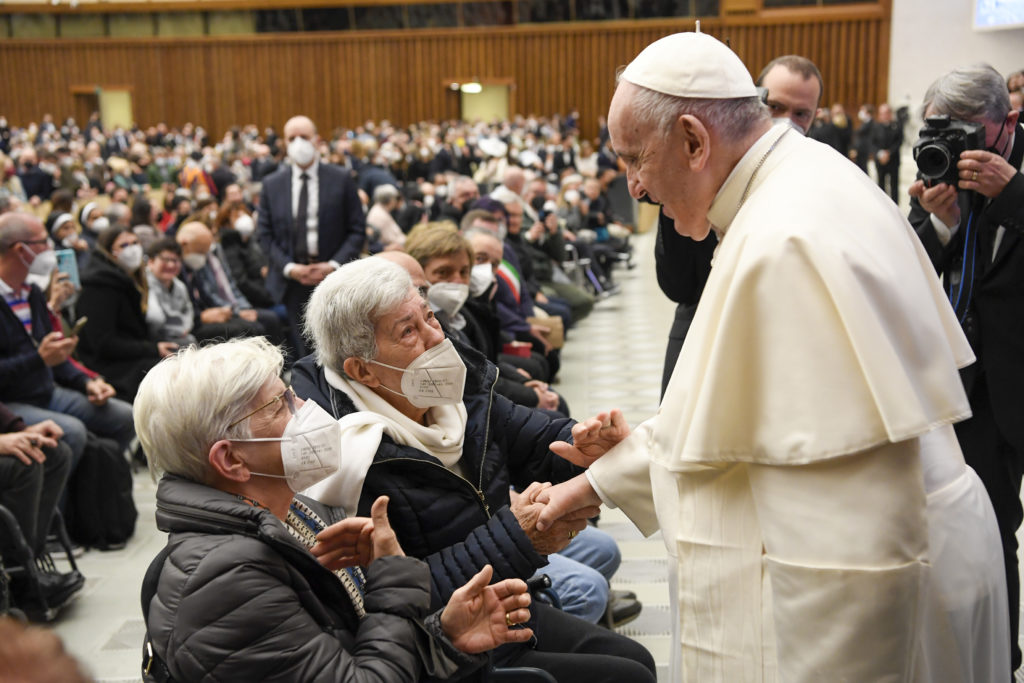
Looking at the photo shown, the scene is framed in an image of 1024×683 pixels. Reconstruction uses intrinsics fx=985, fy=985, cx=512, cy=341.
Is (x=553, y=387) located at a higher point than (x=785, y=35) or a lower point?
lower

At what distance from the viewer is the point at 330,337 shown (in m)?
2.55

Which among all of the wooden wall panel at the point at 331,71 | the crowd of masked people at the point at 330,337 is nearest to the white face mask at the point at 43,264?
the crowd of masked people at the point at 330,337

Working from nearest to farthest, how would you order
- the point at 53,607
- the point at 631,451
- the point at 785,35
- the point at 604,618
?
the point at 631,451, the point at 604,618, the point at 53,607, the point at 785,35

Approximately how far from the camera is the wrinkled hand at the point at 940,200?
9.37 feet

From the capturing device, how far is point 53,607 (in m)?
4.05

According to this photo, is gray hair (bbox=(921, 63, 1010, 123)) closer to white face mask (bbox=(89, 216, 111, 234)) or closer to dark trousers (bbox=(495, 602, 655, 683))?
dark trousers (bbox=(495, 602, 655, 683))

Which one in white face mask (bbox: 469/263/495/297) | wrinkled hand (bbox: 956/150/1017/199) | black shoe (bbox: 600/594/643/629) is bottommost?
black shoe (bbox: 600/594/643/629)

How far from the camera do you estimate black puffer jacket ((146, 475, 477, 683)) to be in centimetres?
169

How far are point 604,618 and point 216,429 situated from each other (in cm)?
222

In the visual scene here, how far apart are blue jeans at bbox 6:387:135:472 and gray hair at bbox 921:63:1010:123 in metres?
3.83

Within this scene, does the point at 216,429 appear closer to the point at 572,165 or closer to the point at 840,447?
the point at 840,447

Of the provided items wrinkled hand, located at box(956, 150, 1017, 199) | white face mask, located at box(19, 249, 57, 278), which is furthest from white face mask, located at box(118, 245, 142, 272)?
wrinkled hand, located at box(956, 150, 1017, 199)

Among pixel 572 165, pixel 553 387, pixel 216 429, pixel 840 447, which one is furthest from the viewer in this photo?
pixel 572 165

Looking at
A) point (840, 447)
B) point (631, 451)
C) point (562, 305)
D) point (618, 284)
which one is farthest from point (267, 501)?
point (618, 284)
